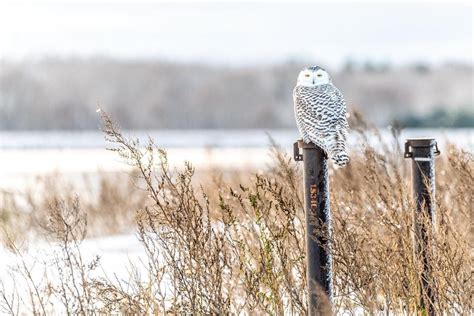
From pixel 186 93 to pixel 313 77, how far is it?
37625 millimetres

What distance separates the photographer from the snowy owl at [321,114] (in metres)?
3.65

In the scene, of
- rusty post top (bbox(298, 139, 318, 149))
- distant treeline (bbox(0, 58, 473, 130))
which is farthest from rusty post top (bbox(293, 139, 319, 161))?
distant treeline (bbox(0, 58, 473, 130))

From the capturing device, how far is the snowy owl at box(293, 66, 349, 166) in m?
3.65

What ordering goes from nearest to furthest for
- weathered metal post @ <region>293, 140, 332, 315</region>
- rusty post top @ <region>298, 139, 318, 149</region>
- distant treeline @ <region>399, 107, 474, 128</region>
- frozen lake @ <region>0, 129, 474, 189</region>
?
weathered metal post @ <region>293, 140, 332, 315</region>
rusty post top @ <region>298, 139, 318, 149</region>
frozen lake @ <region>0, 129, 474, 189</region>
distant treeline @ <region>399, 107, 474, 128</region>

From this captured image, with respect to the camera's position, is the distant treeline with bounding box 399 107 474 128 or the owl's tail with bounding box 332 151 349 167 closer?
the owl's tail with bounding box 332 151 349 167

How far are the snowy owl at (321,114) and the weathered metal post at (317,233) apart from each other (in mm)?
91

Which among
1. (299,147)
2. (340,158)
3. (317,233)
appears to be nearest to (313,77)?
(299,147)

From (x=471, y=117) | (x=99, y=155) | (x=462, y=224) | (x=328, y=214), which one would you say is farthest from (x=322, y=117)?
(x=471, y=117)

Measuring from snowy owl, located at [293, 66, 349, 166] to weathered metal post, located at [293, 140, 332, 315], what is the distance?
0.30 ft

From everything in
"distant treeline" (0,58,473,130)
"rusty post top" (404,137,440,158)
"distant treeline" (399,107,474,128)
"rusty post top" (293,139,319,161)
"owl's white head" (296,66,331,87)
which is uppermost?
"distant treeline" (0,58,473,130)

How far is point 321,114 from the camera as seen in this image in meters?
3.82

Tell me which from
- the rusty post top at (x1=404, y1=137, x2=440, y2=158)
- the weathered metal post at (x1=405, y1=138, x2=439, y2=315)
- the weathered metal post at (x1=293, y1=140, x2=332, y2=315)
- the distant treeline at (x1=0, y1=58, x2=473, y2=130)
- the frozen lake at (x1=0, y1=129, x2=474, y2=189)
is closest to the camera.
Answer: the weathered metal post at (x1=293, y1=140, x2=332, y2=315)

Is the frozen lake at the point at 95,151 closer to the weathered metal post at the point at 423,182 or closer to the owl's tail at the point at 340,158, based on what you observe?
the weathered metal post at the point at 423,182

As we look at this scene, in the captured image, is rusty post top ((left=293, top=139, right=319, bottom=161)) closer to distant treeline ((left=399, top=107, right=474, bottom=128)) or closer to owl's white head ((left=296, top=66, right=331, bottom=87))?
owl's white head ((left=296, top=66, right=331, bottom=87))
